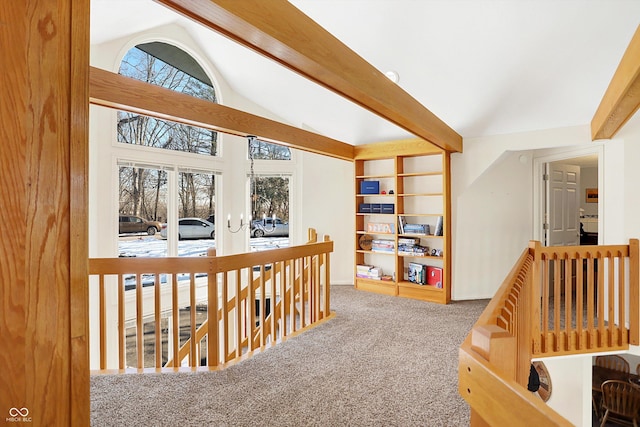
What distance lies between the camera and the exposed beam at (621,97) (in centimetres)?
207

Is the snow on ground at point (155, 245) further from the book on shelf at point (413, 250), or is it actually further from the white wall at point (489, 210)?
the white wall at point (489, 210)

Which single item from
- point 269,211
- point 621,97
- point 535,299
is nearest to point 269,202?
point 269,211

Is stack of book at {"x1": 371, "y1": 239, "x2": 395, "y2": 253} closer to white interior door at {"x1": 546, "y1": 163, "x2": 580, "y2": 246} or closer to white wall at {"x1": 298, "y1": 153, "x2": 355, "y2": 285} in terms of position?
white wall at {"x1": 298, "y1": 153, "x2": 355, "y2": 285}

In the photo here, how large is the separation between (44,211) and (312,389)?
195cm

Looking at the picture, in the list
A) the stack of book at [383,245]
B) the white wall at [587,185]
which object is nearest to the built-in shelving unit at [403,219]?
the stack of book at [383,245]

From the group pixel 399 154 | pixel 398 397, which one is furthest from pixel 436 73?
pixel 398 397

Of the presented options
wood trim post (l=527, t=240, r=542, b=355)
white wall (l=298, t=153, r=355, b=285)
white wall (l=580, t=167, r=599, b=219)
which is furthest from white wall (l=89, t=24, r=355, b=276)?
white wall (l=580, t=167, r=599, b=219)

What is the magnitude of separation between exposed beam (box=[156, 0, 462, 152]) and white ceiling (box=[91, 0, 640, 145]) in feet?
2.95

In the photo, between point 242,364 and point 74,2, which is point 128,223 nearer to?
point 242,364

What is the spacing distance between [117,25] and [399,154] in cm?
363

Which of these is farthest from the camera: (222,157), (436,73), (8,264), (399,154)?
(222,157)

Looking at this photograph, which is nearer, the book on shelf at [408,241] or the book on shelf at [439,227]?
the book on shelf at [439,227]

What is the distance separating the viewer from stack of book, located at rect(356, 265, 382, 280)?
5.11 m

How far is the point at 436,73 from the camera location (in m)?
3.61
